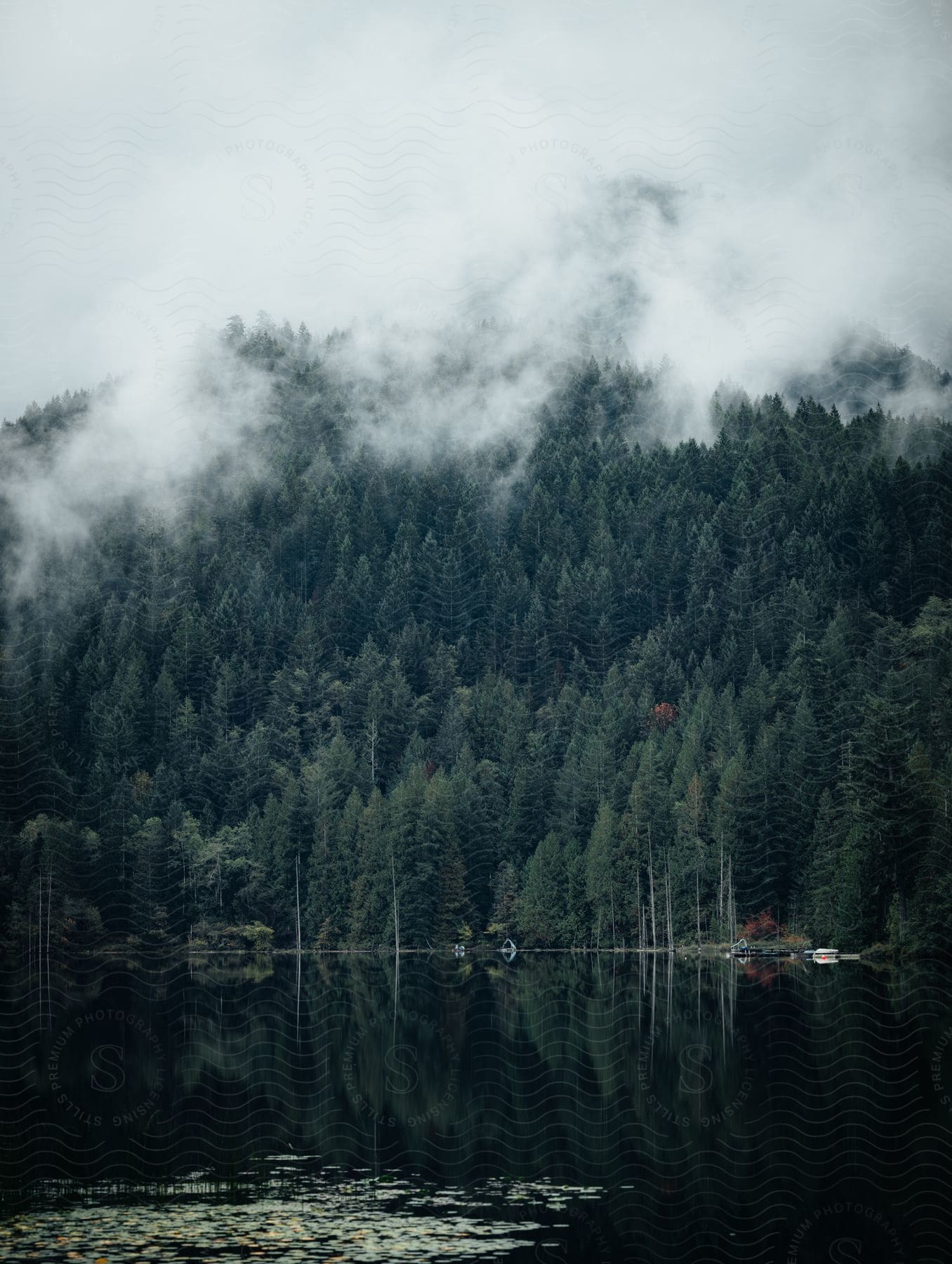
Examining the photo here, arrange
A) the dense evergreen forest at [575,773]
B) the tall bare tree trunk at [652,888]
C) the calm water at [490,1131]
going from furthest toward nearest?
the tall bare tree trunk at [652,888] < the dense evergreen forest at [575,773] < the calm water at [490,1131]

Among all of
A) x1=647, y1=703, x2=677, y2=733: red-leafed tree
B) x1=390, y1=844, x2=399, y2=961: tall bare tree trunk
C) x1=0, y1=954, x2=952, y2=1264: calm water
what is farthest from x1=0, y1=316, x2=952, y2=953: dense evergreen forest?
x1=0, y1=954, x2=952, y2=1264: calm water

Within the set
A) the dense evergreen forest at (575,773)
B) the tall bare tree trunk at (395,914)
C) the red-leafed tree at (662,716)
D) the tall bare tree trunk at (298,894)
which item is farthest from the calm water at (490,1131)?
the red-leafed tree at (662,716)

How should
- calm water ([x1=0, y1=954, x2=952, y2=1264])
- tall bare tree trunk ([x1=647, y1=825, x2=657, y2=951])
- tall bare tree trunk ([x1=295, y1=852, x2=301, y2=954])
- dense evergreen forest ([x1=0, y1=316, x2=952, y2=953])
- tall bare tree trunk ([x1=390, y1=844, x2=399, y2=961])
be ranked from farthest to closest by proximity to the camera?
1. tall bare tree trunk ([x1=295, y1=852, x2=301, y2=954])
2. tall bare tree trunk ([x1=390, y1=844, x2=399, y2=961])
3. tall bare tree trunk ([x1=647, y1=825, x2=657, y2=951])
4. dense evergreen forest ([x1=0, y1=316, x2=952, y2=953])
5. calm water ([x1=0, y1=954, x2=952, y2=1264])

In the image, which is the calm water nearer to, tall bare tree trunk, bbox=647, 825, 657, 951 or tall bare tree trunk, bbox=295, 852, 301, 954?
tall bare tree trunk, bbox=647, 825, 657, 951

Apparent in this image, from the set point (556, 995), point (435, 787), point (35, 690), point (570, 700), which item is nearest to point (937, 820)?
point (556, 995)

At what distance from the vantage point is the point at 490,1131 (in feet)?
130

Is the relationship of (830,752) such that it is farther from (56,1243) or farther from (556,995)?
(56,1243)

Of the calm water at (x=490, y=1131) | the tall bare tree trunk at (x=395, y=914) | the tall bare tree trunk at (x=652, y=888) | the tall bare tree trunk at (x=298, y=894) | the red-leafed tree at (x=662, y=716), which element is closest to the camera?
the calm water at (x=490, y=1131)

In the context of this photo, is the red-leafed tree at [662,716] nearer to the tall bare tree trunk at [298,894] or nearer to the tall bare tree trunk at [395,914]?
the tall bare tree trunk at [395,914]

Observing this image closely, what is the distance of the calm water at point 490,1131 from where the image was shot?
29.3 metres

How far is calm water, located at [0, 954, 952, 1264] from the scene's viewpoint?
29328 millimetres

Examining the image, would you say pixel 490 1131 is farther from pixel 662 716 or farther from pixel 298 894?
pixel 662 716

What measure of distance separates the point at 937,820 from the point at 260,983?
43.3 m

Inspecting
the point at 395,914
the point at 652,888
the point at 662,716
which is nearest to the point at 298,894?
the point at 395,914
